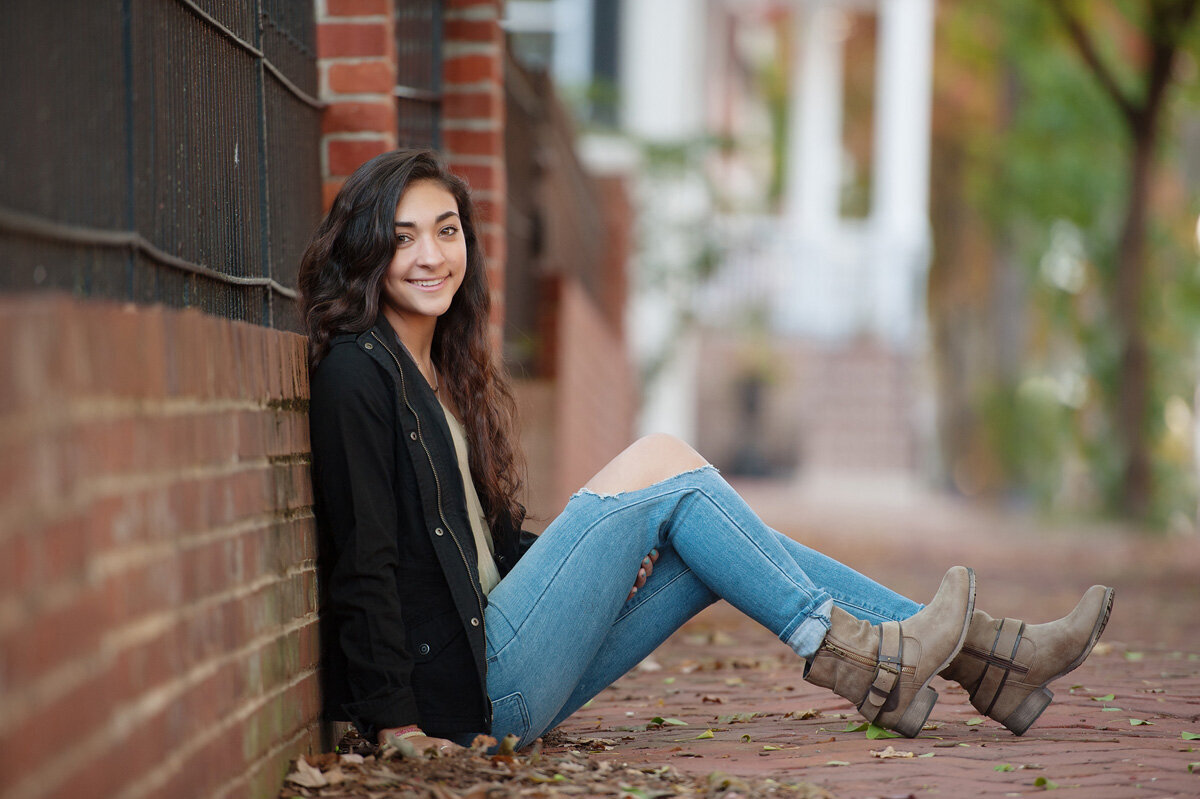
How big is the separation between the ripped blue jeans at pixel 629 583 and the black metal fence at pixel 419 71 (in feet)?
5.91

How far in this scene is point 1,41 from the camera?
6.11 feet

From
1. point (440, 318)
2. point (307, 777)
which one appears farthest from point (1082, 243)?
point (307, 777)

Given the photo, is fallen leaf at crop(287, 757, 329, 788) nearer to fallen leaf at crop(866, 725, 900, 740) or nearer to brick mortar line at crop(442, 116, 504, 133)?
fallen leaf at crop(866, 725, 900, 740)

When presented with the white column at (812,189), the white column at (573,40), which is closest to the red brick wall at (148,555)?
the white column at (573,40)

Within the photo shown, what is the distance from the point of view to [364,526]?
8.61 feet

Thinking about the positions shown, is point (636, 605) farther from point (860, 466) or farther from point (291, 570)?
point (860, 466)

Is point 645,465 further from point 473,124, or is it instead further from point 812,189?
point 812,189

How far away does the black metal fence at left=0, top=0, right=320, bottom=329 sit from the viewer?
76.5 inches

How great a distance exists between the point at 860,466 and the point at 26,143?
17915mm

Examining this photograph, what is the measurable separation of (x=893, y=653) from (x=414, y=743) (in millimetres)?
1026

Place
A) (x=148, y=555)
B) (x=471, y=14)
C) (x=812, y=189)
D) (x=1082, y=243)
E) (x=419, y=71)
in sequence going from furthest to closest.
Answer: (x=812, y=189)
(x=1082, y=243)
(x=471, y=14)
(x=419, y=71)
(x=148, y=555)

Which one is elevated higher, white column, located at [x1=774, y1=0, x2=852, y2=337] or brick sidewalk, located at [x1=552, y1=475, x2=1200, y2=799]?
white column, located at [x1=774, y1=0, x2=852, y2=337]

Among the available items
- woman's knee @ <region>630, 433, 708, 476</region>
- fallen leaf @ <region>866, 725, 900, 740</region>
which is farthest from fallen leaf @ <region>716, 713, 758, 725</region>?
woman's knee @ <region>630, 433, 708, 476</region>

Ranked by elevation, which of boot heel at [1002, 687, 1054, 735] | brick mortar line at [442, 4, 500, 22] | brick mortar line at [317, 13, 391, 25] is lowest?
boot heel at [1002, 687, 1054, 735]
